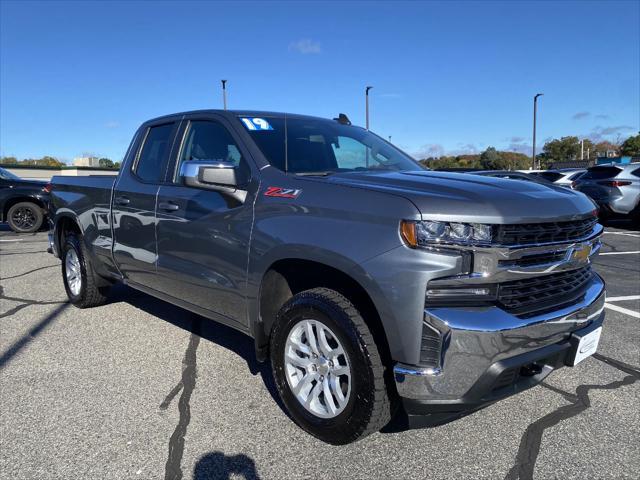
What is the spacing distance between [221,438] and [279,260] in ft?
3.43

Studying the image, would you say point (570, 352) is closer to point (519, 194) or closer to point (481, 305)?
point (481, 305)

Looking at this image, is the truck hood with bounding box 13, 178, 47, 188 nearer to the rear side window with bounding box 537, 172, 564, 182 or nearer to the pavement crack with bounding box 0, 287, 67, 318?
the pavement crack with bounding box 0, 287, 67, 318

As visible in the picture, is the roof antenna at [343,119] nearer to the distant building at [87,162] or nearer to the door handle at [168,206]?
the door handle at [168,206]

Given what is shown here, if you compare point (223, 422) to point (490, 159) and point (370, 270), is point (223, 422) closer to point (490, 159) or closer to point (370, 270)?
point (370, 270)

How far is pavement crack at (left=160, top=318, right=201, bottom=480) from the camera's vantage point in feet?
8.36

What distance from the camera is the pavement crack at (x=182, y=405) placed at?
2.55m

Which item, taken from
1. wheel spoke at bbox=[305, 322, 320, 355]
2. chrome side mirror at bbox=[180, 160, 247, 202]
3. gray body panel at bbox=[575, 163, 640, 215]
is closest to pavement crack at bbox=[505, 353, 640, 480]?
wheel spoke at bbox=[305, 322, 320, 355]

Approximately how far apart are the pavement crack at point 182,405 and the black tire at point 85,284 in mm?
1324

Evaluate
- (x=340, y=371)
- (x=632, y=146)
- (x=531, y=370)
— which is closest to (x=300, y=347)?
(x=340, y=371)

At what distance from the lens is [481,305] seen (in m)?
2.31

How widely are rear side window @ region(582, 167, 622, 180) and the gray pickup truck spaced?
11.0 m

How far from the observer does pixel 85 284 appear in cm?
518

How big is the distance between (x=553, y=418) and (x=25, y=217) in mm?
13557

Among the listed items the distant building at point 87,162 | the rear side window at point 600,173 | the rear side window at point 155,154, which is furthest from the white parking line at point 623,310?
the distant building at point 87,162
